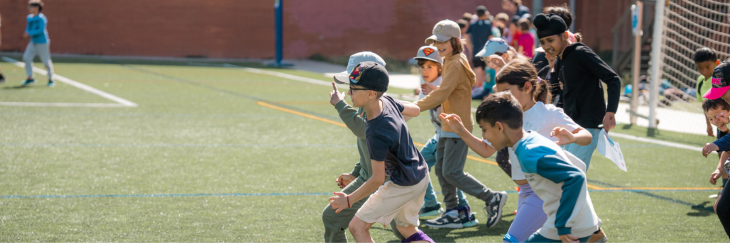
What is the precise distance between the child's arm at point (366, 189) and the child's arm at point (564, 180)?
2.79 feet

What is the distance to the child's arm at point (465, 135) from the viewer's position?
11.2ft

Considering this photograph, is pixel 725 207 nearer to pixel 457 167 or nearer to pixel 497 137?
pixel 497 137

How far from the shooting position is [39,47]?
15.5 meters

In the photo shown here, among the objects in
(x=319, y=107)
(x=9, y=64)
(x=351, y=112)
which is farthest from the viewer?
(x=9, y=64)

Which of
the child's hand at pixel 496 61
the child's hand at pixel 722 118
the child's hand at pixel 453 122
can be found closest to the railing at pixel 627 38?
the child's hand at pixel 496 61

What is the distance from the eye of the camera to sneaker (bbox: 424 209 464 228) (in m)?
5.38

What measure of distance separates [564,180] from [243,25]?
27148 mm

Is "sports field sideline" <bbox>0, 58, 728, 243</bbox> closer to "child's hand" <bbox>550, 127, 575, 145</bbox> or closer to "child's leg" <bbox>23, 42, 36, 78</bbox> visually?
"child's hand" <bbox>550, 127, 575, 145</bbox>

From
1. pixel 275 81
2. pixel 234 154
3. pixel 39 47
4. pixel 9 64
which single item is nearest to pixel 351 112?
pixel 234 154

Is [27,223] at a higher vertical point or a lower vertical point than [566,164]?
lower

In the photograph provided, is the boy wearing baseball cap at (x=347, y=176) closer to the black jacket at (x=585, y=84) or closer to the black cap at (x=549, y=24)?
the black cap at (x=549, y=24)

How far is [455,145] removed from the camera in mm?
5316
